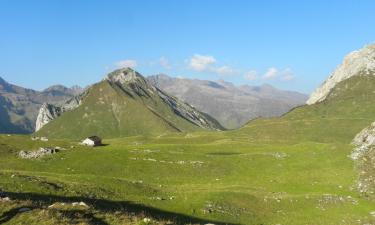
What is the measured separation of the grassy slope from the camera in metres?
43.2

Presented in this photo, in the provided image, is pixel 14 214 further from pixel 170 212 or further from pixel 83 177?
pixel 83 177

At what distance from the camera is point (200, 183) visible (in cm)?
6294

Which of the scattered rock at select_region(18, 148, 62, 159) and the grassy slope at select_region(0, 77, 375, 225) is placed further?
the scattered rock at select_region(18, 148, 62, 159)

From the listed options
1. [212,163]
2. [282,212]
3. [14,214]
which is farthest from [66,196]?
[212,163]

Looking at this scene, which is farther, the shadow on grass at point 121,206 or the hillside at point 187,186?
the shadow on grass at point 121,206

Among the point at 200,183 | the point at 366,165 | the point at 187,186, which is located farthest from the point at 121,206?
the point at 366,165

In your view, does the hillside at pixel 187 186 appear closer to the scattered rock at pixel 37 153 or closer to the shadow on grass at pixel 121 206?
the shadow on grass at pixel 121 206

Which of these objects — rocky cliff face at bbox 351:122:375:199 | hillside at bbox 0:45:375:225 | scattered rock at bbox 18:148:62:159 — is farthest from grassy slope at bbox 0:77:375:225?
scattered rock at bbox 18:148:62:159

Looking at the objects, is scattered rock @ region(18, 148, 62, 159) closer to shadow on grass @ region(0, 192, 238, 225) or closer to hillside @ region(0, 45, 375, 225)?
hillside @ region(0, 45, 375, 225)

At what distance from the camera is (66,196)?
40.8 meters

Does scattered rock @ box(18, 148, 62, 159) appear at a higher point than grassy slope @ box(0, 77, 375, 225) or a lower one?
higher

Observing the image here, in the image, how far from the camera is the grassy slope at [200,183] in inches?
1703

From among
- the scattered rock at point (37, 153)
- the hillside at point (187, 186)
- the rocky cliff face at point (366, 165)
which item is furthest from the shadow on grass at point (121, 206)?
the scattered rock at point (37, 153)

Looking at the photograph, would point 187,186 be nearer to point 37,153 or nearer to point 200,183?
point 200,183
